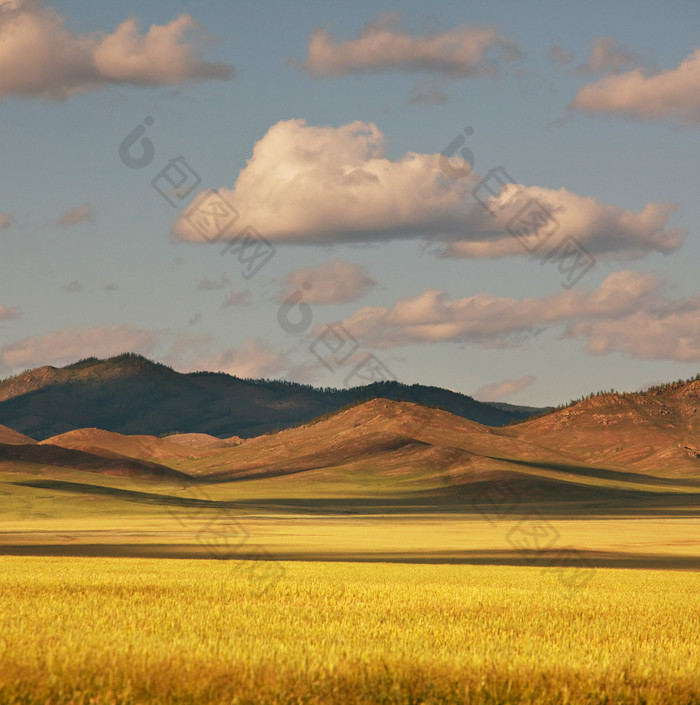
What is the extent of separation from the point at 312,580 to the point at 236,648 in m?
20.8

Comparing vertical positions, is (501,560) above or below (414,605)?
below

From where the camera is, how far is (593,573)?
49719mm

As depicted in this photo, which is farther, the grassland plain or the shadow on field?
the shadow on field

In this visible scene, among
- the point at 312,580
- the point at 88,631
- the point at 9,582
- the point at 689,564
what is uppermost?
the point at 9,582

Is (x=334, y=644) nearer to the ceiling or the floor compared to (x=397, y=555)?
nearer to the ceiling

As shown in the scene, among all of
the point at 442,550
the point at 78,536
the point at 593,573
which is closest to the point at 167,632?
the point at 593,573

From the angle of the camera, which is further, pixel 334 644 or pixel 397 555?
pixel 397 555

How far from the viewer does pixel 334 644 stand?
19906mm

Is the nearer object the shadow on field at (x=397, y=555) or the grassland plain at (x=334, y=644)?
the grassland plain at (x=334, y=644)

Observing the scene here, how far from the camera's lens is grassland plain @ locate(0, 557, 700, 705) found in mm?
16250

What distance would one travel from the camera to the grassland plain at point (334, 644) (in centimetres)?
1625

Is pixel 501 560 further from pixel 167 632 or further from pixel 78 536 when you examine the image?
pixel 167 632

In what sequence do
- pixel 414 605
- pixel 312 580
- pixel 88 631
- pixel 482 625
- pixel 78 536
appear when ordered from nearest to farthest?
pixel 88 631
pixel 482 625
pixel 414 605
pixel 312 580
pixel 78 536

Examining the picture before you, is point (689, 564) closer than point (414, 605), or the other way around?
point (414, 605)
